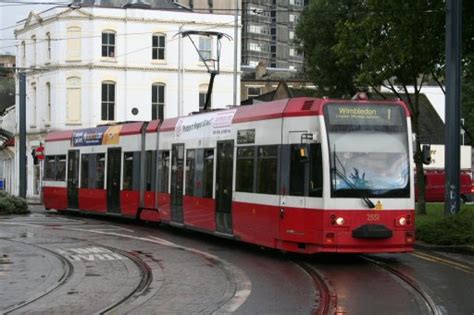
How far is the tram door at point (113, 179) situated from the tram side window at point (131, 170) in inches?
20.0

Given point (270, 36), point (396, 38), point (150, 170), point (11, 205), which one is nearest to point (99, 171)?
point (150, 170)

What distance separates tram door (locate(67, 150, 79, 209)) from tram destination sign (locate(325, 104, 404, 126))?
51.3ft

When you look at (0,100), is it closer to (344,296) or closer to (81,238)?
(81,238)

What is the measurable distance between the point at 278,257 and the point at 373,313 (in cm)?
580

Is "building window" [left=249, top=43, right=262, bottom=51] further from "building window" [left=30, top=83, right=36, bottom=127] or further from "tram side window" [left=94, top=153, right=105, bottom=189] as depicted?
"tram side window" [left=94, top=153, right=105, bottom=189]

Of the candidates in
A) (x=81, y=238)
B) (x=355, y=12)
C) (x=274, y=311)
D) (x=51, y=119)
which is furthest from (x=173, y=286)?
(x=51, y=119)

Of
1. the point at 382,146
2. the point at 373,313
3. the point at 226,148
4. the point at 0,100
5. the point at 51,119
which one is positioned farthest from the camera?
the point at 0,100

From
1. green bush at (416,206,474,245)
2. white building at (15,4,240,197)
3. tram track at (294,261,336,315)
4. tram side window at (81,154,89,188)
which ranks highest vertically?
white building at (15,4,240,197)

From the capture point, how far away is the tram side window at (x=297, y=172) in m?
13.4

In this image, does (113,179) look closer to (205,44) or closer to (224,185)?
(224,185)

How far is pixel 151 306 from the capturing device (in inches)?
371

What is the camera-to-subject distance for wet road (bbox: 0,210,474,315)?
30.9ft

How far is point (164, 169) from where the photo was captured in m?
20.3

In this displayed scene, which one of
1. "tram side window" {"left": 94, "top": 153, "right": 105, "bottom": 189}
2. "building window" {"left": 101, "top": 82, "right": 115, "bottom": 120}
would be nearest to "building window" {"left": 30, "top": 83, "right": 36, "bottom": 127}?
"building window" {"left": 101, "top": 82, "right": 115, "bottom": 120}
